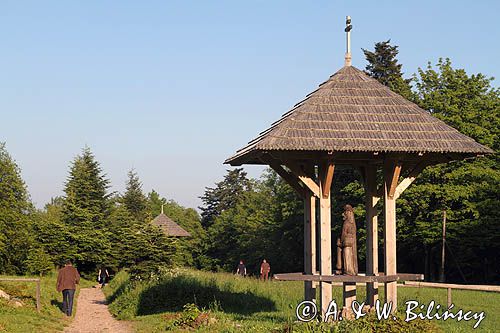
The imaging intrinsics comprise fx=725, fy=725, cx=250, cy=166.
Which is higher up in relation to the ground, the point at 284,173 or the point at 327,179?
the point at 284,173

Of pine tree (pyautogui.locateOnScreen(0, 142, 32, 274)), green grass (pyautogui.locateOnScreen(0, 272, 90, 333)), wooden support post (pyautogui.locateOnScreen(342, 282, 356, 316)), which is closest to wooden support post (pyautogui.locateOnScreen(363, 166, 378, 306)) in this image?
wooden support post (pyautogui.locateOnScreen(342, 282, 356, 316))

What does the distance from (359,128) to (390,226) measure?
204 centimetres

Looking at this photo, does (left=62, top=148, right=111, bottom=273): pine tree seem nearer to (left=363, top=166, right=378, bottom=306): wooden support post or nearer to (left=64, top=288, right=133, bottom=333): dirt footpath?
(left=64, top=288, right=133, bottom=333): dirt footpath

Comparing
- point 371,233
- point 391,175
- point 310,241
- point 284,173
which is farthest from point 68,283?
point 391,175

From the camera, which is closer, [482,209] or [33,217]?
[482,209]

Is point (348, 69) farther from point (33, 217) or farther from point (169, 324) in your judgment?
point (33, 217)

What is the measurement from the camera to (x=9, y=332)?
607 inches

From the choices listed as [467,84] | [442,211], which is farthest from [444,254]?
[467,84]

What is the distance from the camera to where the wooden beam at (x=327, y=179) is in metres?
13.9

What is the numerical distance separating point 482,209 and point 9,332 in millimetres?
32339

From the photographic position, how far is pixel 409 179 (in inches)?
567

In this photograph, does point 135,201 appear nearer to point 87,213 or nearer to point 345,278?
point 87,213

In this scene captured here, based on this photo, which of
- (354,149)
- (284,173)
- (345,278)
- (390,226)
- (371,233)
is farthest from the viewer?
(371,233)

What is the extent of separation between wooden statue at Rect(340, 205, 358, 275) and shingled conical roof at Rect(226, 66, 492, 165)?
185 centimetres
